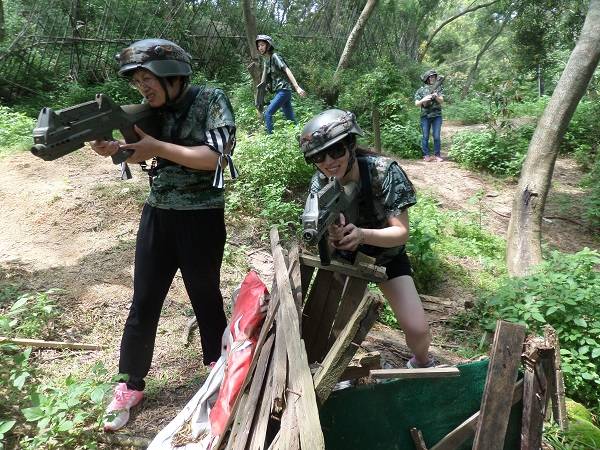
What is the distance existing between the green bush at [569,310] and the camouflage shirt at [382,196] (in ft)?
5.17

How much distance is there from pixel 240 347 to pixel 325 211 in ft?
2.87

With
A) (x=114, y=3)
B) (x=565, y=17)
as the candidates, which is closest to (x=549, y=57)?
(x=565, y=17)

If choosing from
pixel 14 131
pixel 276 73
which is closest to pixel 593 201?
pixel 276 73

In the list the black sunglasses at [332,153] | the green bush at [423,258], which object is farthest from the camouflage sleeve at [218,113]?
the green bush at [423,258]

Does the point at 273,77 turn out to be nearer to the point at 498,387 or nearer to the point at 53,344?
the point at 53,344

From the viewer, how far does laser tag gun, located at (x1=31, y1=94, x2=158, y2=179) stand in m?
2.06

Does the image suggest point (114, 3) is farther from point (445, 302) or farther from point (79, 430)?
point (79, 430)

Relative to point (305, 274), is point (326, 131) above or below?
above

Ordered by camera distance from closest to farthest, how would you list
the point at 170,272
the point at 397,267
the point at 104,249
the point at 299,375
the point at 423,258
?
1. the point at 299,375
2. the point at 397,267
3. the point at 170,272
4. the point at 104,249
5. the point at 423,258

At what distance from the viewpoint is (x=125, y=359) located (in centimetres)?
288

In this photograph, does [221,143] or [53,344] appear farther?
[53,344]

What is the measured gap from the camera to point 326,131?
92.9 inches

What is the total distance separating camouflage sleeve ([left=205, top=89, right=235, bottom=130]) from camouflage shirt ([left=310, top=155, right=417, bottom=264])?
57 cm

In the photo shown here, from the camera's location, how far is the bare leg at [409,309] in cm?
265
